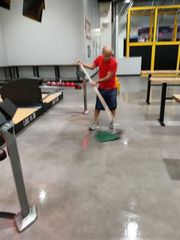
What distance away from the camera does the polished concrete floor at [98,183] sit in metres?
1.49

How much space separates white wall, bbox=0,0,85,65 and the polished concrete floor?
5.16 metres

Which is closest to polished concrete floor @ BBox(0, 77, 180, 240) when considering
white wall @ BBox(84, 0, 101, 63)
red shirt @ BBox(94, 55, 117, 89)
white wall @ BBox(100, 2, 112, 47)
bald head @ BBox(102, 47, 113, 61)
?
red shirt @ BBox(94, 55, 117, 89)

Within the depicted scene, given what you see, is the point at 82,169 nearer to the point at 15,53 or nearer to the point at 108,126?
the point at 108,126

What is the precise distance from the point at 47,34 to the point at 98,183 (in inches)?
288

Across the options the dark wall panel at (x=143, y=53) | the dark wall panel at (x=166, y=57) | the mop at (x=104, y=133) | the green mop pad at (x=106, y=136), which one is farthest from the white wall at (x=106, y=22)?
the green mop pad at (x=106, y=136)

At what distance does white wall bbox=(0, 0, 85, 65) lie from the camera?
24.3ft

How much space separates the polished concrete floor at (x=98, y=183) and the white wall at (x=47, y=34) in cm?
516

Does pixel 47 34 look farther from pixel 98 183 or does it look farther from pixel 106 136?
pixel 98 183

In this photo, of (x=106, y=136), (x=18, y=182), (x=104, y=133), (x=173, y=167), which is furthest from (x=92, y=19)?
(x=18, y=182)

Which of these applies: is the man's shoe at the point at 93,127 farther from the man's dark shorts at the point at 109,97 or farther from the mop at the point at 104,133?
the man's dark shorts at the point at 109,97

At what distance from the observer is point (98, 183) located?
2.00 m

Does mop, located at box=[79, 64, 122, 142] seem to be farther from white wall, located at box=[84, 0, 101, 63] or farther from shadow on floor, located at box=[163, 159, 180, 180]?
white wall, located at box=[84, 0, 101, 63]

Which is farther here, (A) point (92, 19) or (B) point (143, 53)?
(B) point (143, 53)

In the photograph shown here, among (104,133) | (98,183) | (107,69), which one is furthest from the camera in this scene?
(104,133)
